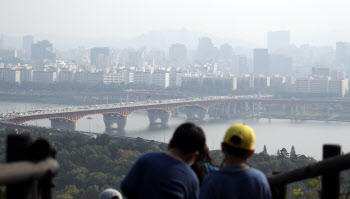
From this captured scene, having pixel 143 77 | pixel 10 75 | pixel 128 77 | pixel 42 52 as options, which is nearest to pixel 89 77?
pixel 128 77

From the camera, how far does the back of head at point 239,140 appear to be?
1.77 m

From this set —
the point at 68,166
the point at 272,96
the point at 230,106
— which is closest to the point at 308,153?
the point at 68,166

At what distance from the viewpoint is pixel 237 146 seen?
5.87ft

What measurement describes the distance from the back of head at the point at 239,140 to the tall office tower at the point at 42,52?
4864 inches

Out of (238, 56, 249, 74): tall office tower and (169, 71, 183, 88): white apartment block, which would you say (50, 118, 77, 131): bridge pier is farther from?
(238, 56, 249, 74): tall office tower

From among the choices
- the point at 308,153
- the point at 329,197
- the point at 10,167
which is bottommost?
the point at 308,153

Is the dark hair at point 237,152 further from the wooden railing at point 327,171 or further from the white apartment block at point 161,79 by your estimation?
the white apartment block at point 161,79

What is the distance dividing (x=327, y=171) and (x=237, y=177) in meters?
0.30

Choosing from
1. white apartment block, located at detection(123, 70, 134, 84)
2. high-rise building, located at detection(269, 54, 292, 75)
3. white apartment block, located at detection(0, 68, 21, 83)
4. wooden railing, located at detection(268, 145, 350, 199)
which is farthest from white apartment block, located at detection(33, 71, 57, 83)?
wooden railing, located at detection(268, 145, 350, 199)

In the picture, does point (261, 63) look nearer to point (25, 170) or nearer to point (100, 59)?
point (100, 59)

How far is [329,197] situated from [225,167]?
14.4 inches

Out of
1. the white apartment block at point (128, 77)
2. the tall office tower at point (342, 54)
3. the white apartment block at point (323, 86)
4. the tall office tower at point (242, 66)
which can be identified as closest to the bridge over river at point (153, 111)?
the white apartment block at point (323, 86)

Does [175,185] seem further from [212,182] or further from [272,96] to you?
[272,96]

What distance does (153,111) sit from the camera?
41188 mm
